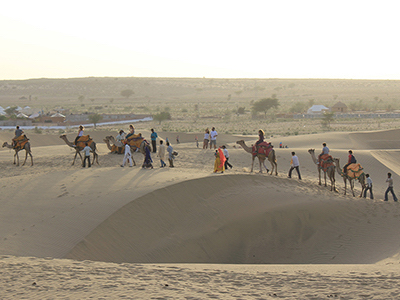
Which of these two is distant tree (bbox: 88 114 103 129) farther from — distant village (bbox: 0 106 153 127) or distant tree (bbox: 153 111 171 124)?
distant tree (bbox: 153 111 171 124)

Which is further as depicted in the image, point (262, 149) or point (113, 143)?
point (113, 143)

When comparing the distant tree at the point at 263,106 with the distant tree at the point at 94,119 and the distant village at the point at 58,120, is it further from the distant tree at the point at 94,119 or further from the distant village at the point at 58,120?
the distant tree at the point at 94,119

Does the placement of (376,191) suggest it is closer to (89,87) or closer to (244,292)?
(244,292)

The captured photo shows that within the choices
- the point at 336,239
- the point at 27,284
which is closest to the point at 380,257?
the point at 336,239

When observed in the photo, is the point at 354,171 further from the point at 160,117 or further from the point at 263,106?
the point at 263,106

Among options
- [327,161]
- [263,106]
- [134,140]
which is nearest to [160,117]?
[263,106]

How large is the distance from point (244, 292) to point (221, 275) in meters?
1.10

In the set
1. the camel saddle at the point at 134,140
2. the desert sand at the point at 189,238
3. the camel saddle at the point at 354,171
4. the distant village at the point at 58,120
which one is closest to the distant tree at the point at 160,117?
the distant village at the point at 58,120

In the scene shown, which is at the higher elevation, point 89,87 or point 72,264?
point 89,87

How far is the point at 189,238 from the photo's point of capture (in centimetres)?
1243

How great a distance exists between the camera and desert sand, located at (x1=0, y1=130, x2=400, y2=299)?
7.68 metres

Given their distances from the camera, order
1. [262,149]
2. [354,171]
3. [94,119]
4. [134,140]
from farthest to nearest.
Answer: [94,119] < [134,140] < [262,149] < [354,171]

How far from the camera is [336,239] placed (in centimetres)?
1381

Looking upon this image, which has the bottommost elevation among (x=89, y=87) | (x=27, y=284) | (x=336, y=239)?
(x=336, y=239)
